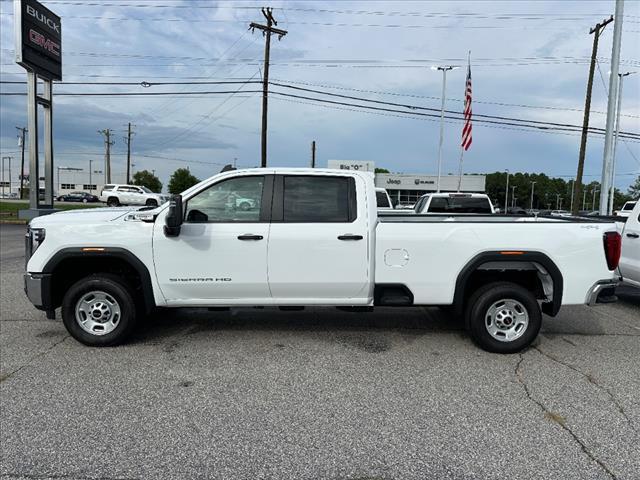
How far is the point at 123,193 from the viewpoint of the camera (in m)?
40.8

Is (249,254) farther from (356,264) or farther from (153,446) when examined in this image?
(153,446)

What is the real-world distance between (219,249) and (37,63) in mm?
12088

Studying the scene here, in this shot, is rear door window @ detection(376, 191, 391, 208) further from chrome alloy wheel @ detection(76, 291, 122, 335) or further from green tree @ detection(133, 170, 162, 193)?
green tree @ detection(133, 170, 162, 193)

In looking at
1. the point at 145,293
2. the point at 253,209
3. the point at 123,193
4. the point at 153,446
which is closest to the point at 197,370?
the point at 145,293

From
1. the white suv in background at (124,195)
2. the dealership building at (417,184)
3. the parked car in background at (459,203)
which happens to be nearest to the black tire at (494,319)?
the parked car in background at (459,203)

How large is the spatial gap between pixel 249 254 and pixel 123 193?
3918cm

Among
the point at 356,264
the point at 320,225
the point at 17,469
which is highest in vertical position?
the point at 320,225

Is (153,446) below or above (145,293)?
below

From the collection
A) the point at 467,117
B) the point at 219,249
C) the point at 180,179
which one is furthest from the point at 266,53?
the point at 180,179

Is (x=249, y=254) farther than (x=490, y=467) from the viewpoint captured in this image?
Yes

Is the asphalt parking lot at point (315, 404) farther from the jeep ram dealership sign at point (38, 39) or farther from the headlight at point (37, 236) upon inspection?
the jeep ram dealership sign at point (38, 39)

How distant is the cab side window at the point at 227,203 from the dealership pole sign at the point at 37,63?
10221mm

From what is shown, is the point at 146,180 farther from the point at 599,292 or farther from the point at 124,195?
the point at 599,292

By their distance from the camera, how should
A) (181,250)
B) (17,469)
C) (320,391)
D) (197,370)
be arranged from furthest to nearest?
(181,250) < (197,370) < (320,391) < (17,469)
